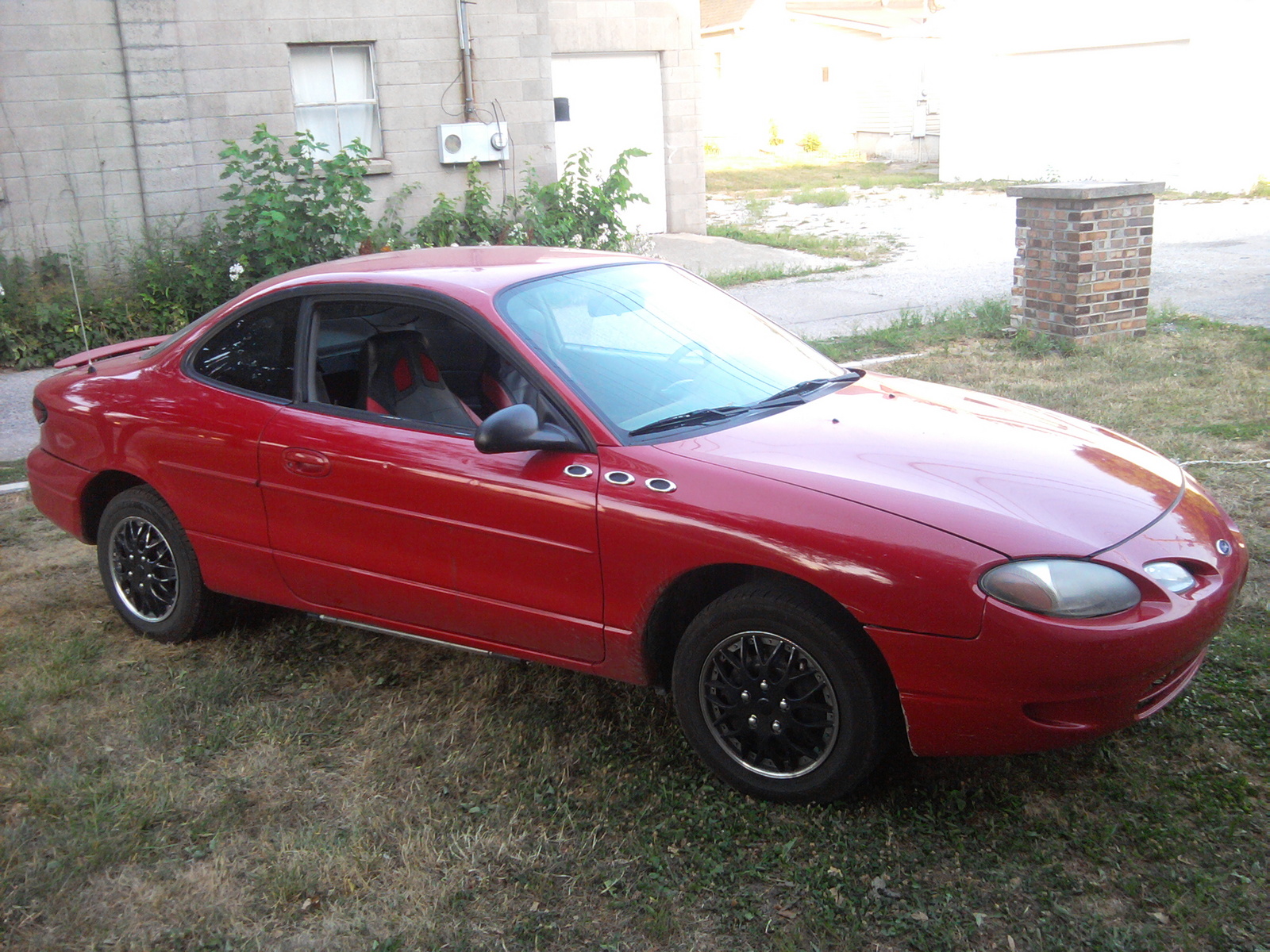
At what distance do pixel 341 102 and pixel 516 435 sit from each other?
9886 millimetres

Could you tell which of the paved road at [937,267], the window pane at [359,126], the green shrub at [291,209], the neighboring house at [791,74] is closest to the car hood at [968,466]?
the paved road at [937,267]

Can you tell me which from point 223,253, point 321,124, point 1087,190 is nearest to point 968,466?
point 1087,190

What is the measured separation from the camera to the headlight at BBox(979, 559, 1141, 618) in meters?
2.88

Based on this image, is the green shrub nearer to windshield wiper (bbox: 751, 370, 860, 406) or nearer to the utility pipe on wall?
the utility pipe on wall

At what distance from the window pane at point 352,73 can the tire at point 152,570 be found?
8.51 m

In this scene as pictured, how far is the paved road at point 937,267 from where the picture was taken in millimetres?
10023

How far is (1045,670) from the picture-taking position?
9.41 feet

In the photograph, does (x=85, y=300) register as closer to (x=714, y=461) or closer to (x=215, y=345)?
(x=215, y=345)

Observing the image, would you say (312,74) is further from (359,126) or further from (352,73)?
(359,126)

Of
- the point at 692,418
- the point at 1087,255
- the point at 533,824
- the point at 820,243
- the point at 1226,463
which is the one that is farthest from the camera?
the point at 820,243

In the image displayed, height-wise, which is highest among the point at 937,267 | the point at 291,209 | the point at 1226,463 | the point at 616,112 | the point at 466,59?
the point at 466,59

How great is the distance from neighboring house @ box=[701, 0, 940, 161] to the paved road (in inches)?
609

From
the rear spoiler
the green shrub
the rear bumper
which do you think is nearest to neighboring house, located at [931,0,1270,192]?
the green shrub

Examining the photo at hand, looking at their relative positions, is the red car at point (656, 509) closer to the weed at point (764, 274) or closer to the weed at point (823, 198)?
the weed at point (764, 274)
